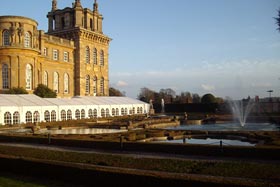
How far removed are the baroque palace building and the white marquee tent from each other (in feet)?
24.0

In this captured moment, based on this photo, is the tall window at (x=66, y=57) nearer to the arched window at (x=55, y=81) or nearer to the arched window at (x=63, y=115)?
the arched window at (x=55, y=81)

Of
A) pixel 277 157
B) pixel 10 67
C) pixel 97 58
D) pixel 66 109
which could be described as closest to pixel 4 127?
pixel 66 109

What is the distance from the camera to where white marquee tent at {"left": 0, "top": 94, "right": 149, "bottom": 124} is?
2939 cm

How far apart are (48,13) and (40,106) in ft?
100

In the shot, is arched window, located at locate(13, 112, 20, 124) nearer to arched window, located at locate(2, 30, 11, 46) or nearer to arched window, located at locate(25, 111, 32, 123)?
arched window, located at locate(25, 111, 32, 123)

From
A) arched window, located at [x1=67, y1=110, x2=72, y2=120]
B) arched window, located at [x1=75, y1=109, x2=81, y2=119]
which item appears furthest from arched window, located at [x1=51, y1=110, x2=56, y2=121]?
arched window, located at [x1=75, y1=109, x2=81, y2=119]

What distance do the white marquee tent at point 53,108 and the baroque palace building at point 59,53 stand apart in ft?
24.0

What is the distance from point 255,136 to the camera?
1975 centimetres

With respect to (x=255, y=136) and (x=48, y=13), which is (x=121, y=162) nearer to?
(x=255, y=136)

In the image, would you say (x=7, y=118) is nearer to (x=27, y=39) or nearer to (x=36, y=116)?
(x=36, y=116)

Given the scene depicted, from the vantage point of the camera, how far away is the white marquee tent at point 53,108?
1157 inches

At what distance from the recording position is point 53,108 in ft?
111

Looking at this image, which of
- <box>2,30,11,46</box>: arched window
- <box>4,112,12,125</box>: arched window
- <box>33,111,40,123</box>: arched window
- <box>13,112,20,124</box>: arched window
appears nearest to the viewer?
<box>4,112,12,125</box>: arched window

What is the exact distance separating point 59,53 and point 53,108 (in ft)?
60.0
